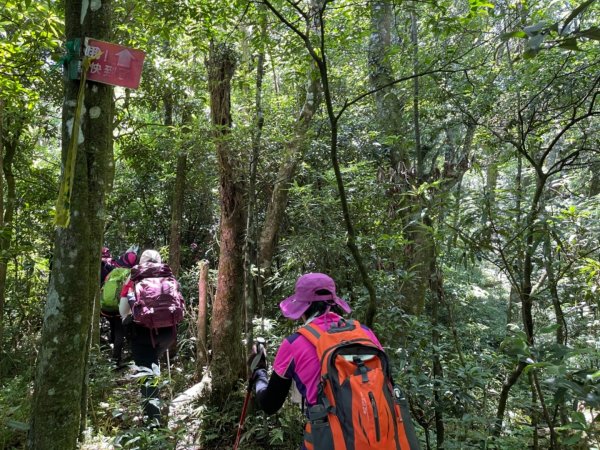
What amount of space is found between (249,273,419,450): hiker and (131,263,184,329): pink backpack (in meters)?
2.50

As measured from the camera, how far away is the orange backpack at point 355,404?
2025 millimetres

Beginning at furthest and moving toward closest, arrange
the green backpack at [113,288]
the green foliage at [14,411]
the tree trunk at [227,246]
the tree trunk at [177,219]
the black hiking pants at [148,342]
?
the tree trunk at [177,219]
the green backpack at [113,288]
the tree trunk at [227,246]
the black hiking pants at [148,342]
the green foliage at [14,411]

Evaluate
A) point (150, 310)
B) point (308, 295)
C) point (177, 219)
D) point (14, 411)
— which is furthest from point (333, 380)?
point (177, 219)

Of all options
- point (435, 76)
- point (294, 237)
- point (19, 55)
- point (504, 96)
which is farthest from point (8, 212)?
point (504, 96)

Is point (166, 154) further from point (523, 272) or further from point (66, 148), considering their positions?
point (523, 272)

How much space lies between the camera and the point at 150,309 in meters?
4.67

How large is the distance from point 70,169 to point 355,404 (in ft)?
6.35

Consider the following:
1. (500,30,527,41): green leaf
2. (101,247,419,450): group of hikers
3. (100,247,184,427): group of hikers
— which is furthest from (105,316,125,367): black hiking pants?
(500,30,527,41): green leaf

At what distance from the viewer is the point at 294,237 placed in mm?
A: 5793

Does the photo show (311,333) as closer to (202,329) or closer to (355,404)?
(355,404)

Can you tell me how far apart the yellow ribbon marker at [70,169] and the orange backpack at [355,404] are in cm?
151

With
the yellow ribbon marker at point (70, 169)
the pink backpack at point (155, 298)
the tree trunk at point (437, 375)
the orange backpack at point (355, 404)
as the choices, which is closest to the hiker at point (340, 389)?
the orange backpack at point (355, 404)

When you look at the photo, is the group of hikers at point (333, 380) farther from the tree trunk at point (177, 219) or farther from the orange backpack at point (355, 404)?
the tree trunk at point (177, 219)

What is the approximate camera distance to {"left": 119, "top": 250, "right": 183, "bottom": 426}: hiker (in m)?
4.71
